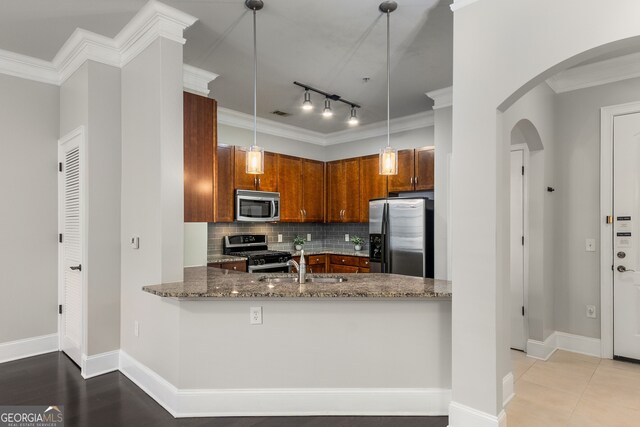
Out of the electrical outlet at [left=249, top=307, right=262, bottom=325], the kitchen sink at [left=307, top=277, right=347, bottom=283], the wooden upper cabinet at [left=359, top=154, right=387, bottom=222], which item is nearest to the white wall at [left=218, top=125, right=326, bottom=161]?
the wooden upper cabinet at [left=359, top=154, right=387, bottom=222]

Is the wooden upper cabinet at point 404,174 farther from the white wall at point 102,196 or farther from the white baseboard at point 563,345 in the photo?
the white wall at point 102,196

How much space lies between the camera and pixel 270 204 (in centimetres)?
533

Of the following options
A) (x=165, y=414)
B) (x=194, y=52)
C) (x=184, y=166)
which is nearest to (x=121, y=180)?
(x=184, y=166)

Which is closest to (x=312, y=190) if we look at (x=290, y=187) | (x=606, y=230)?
(x=290, y=187)

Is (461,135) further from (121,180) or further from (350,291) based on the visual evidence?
(121,180)

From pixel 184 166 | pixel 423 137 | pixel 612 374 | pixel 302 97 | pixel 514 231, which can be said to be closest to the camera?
pixel 184 166

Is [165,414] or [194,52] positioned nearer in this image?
[165,414]

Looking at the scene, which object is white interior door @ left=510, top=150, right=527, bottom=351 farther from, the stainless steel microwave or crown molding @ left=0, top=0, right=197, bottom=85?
crown molding @ left=0, top=0, right=197, bottom=85

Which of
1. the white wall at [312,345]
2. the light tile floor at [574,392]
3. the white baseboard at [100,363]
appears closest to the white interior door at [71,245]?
the white baseboard at [100,363]

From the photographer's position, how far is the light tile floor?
254cm

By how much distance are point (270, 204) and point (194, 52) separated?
8.00 feet

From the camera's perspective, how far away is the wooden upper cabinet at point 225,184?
474 cm

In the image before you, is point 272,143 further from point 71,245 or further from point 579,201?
point 579,201

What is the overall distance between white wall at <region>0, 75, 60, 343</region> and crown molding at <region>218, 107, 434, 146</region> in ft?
6.64
